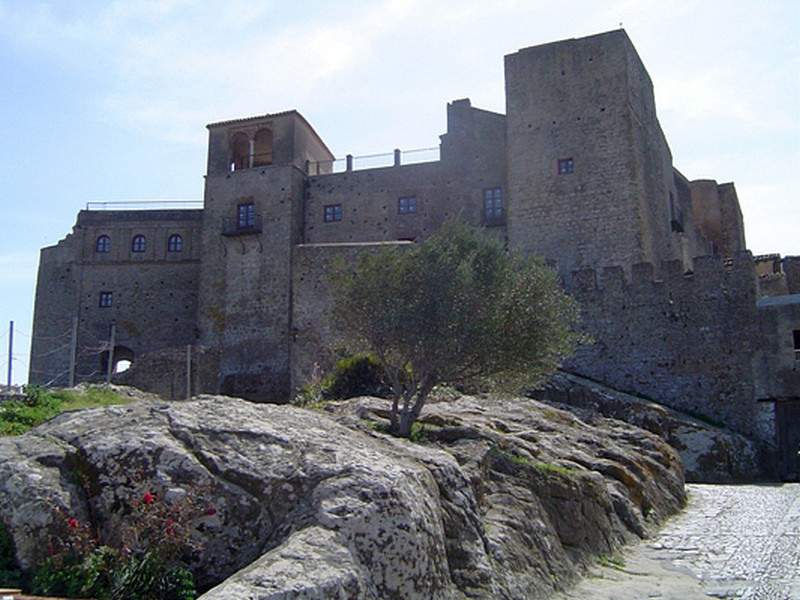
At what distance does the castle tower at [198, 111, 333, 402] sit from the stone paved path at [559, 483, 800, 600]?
22.2 metres

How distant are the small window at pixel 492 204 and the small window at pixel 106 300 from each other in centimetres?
1978

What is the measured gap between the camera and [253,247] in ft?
123

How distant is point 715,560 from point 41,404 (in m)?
11.8

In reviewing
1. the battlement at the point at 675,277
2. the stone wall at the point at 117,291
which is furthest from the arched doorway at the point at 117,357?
the battlement at the point at 675,277

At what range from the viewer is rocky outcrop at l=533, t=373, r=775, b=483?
69.6 ft

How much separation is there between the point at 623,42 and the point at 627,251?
848cm

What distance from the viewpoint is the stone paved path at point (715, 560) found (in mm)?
9180

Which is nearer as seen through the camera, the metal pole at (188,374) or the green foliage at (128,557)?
the green foliage at (128,557)

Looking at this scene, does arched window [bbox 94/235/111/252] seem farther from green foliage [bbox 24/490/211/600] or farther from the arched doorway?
green foliage [bbox 24/490/211/600]

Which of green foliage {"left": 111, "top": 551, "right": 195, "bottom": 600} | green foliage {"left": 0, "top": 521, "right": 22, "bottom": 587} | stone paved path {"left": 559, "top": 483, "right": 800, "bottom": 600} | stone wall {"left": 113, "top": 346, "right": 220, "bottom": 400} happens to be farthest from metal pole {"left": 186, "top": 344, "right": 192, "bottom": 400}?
green foliage {"left": 111, "top": 551, "right": 195, "bottom": 600}

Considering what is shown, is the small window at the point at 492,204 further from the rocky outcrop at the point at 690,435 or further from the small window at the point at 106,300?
the small window at the point at 106,300

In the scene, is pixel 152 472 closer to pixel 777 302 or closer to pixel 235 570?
pixel 235 570

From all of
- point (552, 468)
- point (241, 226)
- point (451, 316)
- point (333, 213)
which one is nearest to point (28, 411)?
point (451, 316)

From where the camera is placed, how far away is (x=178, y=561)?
21.1ft
